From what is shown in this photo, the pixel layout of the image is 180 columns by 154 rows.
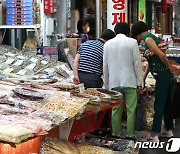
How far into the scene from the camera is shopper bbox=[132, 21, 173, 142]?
6598mm

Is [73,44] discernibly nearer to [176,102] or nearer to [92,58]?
[92,58]

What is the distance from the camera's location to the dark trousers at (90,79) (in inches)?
258

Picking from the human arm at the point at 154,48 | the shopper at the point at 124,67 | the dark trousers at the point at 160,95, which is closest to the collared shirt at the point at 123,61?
the shopper at the point at 124,67

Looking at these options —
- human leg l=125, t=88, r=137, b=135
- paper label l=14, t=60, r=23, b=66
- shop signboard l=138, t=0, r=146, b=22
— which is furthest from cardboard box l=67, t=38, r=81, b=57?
shop signboard l=138, t=0, r=146, b=22

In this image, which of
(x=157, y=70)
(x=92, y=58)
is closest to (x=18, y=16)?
(x=92, y=58)

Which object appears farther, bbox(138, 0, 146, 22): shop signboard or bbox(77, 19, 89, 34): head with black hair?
bbox(138, 0, 146, 22): shop signboard

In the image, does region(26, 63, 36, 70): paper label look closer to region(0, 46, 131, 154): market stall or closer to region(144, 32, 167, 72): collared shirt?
region(144, 32, 167, 72): collared shirt

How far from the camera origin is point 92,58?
21.6ft

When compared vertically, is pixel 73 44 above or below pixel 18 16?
below

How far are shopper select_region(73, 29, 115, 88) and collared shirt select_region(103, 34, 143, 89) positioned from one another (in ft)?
0.94

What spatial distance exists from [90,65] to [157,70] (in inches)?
43.1

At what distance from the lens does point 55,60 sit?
7.95m

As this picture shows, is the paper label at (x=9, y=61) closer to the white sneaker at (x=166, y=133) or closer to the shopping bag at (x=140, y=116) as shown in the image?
the shopping bag at (x=140, y=116)

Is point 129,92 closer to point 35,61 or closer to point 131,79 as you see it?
point 131,79
